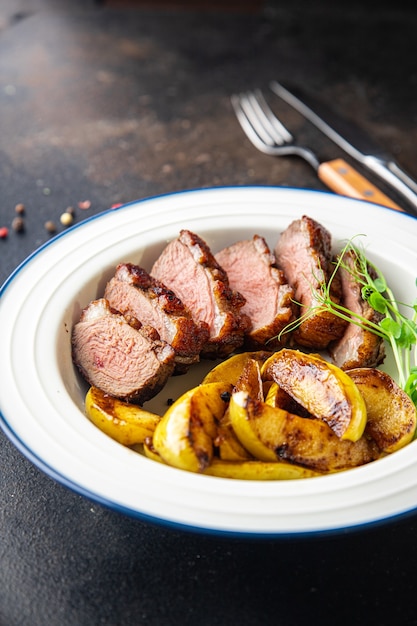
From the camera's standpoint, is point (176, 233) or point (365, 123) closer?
point (176, 233)

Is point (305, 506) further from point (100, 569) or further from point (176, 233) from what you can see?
point (176, 233)

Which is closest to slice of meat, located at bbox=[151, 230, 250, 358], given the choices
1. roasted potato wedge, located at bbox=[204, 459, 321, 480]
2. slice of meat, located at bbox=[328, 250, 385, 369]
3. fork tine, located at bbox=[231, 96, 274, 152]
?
slice of meat, located at bbox=[328, 250, 385, 369]

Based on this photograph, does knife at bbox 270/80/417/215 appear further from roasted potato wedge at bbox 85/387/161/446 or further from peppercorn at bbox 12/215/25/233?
roasted potato wedge at bbox 85/387/161/446

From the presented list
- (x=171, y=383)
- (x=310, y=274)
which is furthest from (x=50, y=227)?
(x=310, y=274)

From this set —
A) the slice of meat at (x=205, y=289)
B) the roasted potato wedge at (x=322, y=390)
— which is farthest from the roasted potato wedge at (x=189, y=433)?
the slice of meat at (x=205, y=289)

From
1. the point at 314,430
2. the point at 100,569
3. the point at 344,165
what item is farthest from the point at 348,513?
the point at 344,165

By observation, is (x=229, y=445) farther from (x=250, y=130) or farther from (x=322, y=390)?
(x=250, y=130)
